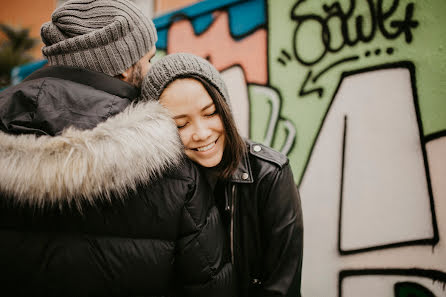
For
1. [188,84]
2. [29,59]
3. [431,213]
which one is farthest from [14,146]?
[29,59]

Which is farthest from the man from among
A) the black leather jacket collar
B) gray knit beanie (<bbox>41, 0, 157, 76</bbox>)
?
the black leather jacket collar

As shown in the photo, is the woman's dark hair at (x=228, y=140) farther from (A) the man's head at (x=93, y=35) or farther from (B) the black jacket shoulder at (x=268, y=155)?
(A) the man's head at (x=93, y=35)

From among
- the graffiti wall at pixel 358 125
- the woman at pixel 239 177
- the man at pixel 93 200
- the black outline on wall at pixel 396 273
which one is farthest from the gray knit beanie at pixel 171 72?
the black outline on wall at pixel 396 273

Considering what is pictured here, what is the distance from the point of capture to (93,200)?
837mm

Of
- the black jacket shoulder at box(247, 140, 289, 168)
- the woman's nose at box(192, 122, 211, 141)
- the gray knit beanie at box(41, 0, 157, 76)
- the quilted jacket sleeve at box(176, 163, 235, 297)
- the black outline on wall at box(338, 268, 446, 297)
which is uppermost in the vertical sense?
the gray knit beanie at box(41, 0, 157, 76)

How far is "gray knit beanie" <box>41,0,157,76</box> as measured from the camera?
3.94ft

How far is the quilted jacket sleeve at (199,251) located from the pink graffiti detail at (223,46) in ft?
5.03

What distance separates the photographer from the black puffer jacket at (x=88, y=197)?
2.60ft

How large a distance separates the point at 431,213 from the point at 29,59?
7.61 metres

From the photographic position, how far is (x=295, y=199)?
4.50 feet

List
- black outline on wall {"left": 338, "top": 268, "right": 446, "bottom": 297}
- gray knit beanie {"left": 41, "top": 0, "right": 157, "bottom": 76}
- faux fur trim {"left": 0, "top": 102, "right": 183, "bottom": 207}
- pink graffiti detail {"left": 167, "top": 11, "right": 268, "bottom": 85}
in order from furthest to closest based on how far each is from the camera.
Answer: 1. pink graffiti detail {"left": 167, "top": 11, "right": 268, "bottom": 85}
2. black outline on wall {"left": 338, "top": 268, "right": 446, "bottom": 297}
3. gray knit beanie {"left": 41, "top": 0, "right": 157, "bottom": 76}
4. faux fur trim {"left": 0, "top": 102, "right": 183, "bottom": 207}

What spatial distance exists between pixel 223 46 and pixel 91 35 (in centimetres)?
149

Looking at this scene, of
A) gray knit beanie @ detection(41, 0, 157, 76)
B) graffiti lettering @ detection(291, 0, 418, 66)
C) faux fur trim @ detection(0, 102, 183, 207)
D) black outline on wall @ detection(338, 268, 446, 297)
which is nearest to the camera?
faux fur trim @ detection(0, 102, 183, 207)

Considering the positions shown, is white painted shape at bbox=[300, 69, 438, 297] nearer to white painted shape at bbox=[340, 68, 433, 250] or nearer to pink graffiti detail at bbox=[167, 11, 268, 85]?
white painted shape at bbox=[340, 68, 433, 250]
